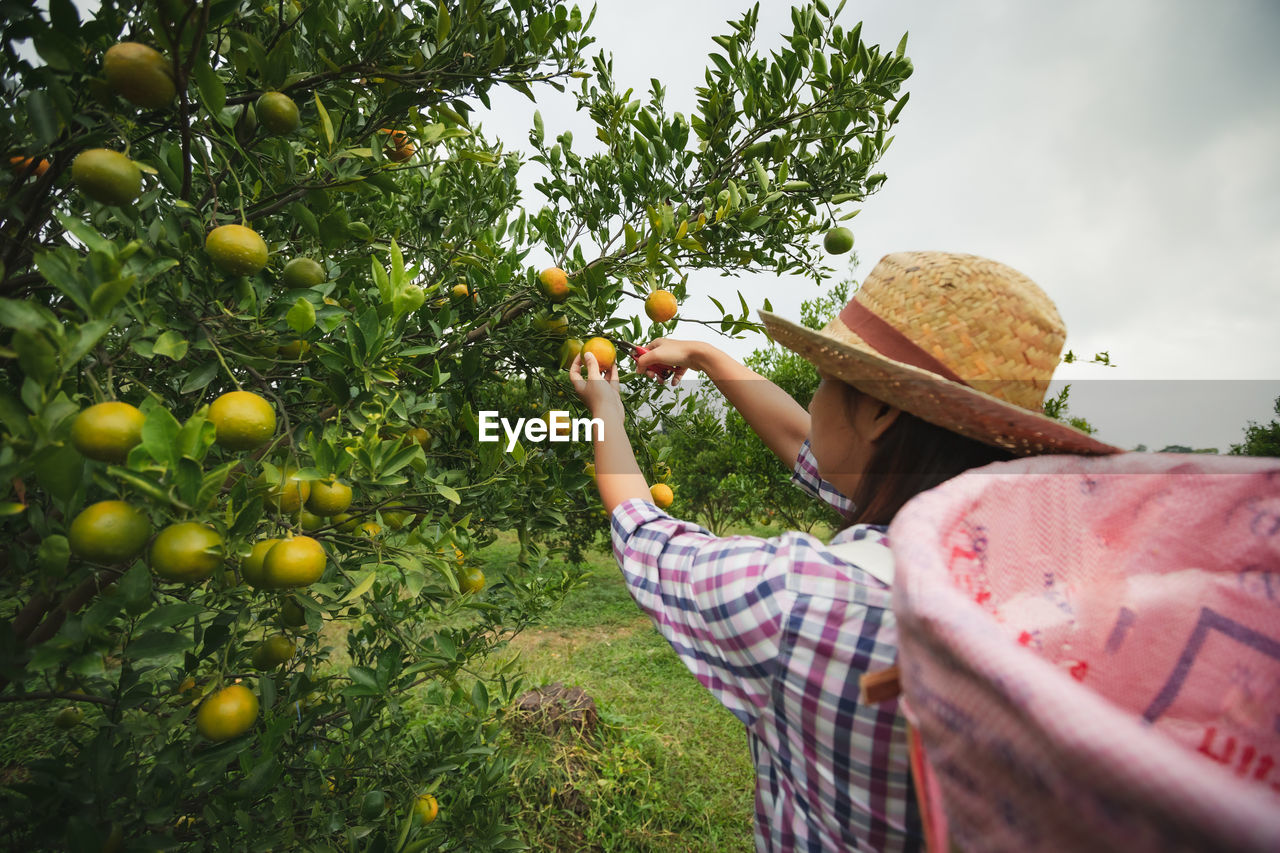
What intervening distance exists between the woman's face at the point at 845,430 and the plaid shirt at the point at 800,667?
146mm

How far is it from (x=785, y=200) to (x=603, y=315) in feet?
2.31

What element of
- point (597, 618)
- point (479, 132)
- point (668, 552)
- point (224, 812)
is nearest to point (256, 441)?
point (668, 552)

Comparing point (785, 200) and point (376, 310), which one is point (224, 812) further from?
point (785, 200)

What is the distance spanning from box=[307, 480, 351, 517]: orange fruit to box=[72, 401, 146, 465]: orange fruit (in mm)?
361

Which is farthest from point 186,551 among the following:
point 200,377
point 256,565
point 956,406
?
point 956,406

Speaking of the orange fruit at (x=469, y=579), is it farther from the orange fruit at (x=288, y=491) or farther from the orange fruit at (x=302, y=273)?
the orange fruit at (x=302, y=273)

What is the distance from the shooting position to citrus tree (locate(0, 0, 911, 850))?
84 centimetres

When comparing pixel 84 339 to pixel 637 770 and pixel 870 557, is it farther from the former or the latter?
pixel 637 770

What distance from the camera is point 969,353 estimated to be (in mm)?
903

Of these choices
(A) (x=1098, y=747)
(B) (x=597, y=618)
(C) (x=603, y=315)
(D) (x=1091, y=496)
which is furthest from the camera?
(B) (x=597, y=618)

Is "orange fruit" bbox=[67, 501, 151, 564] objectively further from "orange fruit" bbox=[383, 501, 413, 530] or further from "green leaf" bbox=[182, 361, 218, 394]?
"orange fruit" bbox=[383, 501, 413, 530]

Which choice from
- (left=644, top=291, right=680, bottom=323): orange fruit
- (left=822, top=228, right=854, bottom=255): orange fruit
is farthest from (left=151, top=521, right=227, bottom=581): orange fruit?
(left=822, top=228, right=854, bottom=255): orange fruit

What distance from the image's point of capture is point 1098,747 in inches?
14.9

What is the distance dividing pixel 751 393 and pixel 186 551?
1.43 m
